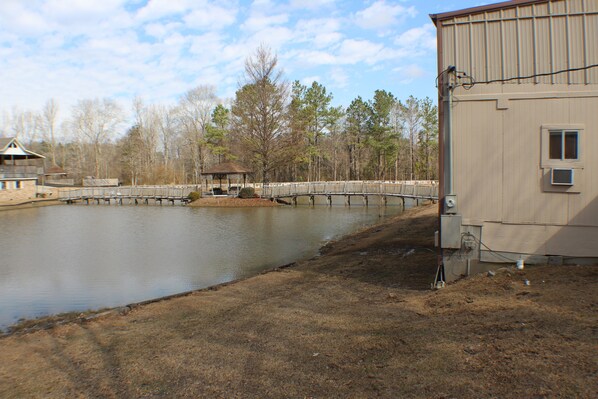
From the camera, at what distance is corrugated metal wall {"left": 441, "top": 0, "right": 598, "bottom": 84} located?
7.51 m

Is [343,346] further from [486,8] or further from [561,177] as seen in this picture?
[486,8]

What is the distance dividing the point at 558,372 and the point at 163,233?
68.3ft

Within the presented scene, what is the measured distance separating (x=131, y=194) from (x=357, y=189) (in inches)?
1020

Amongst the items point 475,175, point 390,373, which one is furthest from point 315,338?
point 475,175

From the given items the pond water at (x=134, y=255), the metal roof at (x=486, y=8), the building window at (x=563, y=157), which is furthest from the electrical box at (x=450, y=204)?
the pond water at (x=134, y=255)

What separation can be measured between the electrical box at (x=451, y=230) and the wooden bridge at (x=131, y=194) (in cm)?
3875

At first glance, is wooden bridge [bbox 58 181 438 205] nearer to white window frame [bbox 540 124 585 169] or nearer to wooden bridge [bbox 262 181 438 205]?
wooden bridge [bbox 262 181 438 205]

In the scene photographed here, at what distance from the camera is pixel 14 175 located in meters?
A: 47.4

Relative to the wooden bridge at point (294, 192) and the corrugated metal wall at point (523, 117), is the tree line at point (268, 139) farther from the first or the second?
the corrugated metal wall at point (523, 117)

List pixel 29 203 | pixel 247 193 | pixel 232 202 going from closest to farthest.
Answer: pixel 232 202
pixel 247 193
pixel 29 203

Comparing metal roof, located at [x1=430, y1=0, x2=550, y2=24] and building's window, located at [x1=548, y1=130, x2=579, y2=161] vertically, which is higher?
metal roof, located at [x1=430, y1=0, x2=550, y2=24]

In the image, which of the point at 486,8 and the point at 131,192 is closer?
the point at 486,8

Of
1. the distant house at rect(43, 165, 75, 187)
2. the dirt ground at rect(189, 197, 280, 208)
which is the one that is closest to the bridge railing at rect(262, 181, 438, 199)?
the dirt ground at rect(189, 197, 280, 208)

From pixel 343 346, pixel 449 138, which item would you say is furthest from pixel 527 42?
pixel 343 346
